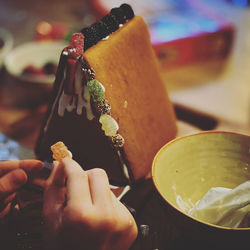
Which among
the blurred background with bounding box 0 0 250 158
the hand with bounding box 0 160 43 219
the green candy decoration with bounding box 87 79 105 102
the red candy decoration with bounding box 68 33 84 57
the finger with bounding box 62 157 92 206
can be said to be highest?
the red candy decoration with bounding box 68 33 84 57

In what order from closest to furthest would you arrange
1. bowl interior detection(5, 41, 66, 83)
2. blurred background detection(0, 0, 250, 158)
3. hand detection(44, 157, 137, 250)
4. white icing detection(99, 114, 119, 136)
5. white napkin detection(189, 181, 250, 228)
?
hand detection(44, 157, 137, 250), white napkin detection(189, 181, 250, 228), white icing detection(99, 114, 119, 136), blurred background detection(0, 0, 250, 158), bowl interior detection(5, 41, 66, 83)

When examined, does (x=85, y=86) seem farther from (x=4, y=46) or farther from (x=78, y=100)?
(x=4, y=46)

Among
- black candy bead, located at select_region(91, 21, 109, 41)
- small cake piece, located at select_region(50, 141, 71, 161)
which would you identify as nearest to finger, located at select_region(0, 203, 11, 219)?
small cake piece, located at select_region(50, 141, 71, 161)

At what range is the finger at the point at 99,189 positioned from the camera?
1.59 ft

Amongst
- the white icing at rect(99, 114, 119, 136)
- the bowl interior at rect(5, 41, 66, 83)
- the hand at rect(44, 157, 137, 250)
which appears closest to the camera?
the hand at rect(44, 157, 137, 250)

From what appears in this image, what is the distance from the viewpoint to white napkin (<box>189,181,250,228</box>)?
22.4 inches

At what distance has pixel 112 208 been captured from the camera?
485 mm

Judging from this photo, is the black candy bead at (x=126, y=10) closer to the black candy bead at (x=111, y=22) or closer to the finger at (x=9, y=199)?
the black candy bead at (x=111, y=22)

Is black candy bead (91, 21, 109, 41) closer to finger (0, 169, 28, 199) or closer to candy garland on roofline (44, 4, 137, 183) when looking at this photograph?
candy garland on roofline (44, 4, 137, 183)

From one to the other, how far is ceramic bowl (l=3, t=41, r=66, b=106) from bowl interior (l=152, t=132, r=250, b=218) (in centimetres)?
67

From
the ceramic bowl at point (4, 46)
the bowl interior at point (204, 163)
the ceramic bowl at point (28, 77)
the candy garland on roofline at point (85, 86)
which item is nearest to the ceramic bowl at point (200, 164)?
the bowl interior at point (204, 163)

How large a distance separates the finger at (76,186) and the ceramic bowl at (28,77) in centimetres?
74

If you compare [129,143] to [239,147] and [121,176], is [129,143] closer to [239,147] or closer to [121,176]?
[121,176]

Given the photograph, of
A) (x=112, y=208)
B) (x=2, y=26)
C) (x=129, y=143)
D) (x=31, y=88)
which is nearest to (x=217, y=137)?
(x=129, y=143)
